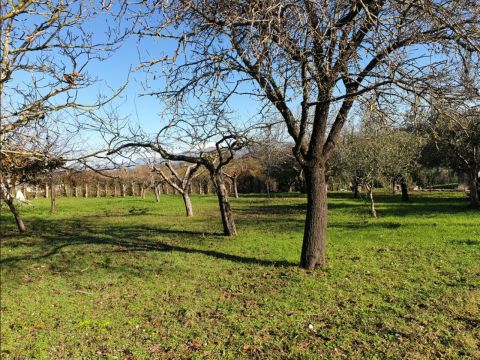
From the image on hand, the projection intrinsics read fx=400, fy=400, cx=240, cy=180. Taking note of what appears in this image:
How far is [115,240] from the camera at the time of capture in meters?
13.1

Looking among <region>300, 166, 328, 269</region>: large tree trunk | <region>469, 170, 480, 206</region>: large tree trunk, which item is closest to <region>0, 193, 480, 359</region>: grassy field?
<region>300, 166, 328, 269</region>: large tree trunk

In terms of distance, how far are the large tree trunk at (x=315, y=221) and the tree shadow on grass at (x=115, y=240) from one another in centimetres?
66

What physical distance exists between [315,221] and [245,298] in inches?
90.2

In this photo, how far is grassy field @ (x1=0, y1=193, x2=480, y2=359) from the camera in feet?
16.0

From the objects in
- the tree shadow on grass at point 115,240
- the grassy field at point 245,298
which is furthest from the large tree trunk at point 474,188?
the tree shadow on grass at point 115,240

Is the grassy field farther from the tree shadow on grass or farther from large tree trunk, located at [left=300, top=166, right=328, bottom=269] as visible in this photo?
large tree trunk, located at [left=300, top=166, right=328, bottom=269]

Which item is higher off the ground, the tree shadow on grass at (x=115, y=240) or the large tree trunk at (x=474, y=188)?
the large tree trunk at (x=474, y=188)

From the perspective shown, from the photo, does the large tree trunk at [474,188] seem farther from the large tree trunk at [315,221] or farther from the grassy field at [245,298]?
the large tree trunk at [315,221]

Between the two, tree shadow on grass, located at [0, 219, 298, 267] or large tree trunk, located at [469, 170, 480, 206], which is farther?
large tree trunk, located at [469, 170, 480, 206]

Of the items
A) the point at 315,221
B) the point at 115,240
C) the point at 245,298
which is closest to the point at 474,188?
the point at 315,221

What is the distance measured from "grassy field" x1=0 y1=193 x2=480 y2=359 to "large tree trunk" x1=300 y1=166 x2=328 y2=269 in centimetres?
35

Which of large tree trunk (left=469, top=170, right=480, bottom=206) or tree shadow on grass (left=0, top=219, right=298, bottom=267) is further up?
large tree trunk (left=469, top=170, right=480, bottom=206)

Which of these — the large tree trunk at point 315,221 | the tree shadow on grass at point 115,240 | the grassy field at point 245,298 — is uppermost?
the large tree trunk at point 315,221

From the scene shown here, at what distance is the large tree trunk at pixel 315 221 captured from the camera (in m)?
8.05
